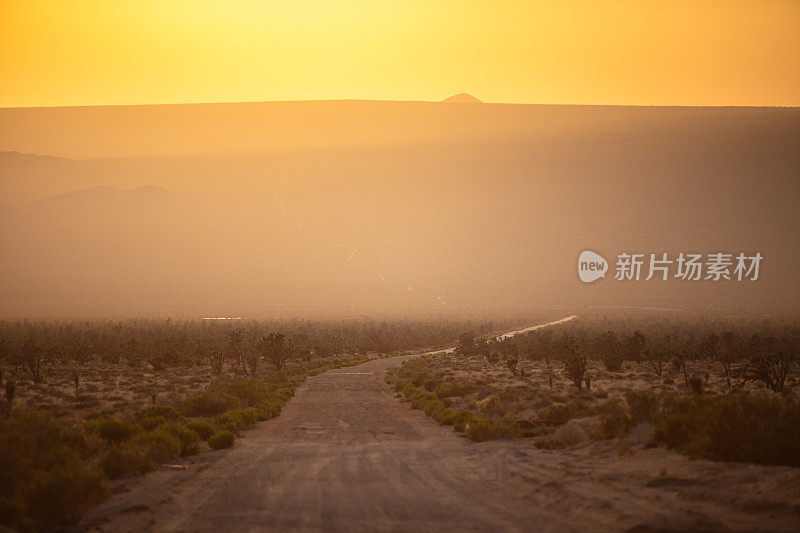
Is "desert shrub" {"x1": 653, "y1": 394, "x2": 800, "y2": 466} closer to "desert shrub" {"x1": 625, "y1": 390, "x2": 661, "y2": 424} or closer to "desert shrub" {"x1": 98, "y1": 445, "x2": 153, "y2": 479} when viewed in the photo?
"desert shrub" {"x1": 625, "y1": 390, "x2": 661, "y2": 424}

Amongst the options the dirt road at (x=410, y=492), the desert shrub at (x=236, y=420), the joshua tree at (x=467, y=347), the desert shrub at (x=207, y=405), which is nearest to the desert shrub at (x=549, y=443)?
the dirt road at (x=410, y=492)

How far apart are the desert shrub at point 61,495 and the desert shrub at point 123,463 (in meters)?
2.36

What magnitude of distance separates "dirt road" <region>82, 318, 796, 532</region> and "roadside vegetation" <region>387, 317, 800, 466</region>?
1043 millimetres

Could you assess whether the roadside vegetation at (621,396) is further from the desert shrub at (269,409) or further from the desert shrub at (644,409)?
the desert shrub at (269,409)

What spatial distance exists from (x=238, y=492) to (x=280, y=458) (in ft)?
13.3

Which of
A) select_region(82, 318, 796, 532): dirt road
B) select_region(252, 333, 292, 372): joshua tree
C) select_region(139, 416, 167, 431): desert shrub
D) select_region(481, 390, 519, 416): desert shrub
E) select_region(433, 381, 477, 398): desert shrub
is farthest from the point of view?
select_region(252, 333, 292, 372): joshua tree

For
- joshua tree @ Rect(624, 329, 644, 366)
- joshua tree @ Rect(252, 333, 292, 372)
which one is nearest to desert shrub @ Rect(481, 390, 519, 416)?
joshua tree @ Rect(624, 329, 644, 366)

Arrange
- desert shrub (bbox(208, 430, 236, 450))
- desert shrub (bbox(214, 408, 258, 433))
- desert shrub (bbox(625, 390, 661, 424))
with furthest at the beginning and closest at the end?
desert shrub (bbox(214, 408, 258, 433)), desert shrub (bbox(208, 430, 236, 450)), desert shrub (bbox(625, 390, 661, 424))

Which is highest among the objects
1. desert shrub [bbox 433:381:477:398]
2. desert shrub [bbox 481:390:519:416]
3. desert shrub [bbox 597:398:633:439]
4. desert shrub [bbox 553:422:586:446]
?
desert shrub [bbox 597:398:633:439]

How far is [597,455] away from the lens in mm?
16094

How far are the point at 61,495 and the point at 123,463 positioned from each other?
124 inches

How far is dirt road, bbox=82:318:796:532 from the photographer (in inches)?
441

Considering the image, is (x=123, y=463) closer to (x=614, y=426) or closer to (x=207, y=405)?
(x=614, y=426)

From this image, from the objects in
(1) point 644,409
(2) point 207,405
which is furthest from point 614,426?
(2) point 207,405
